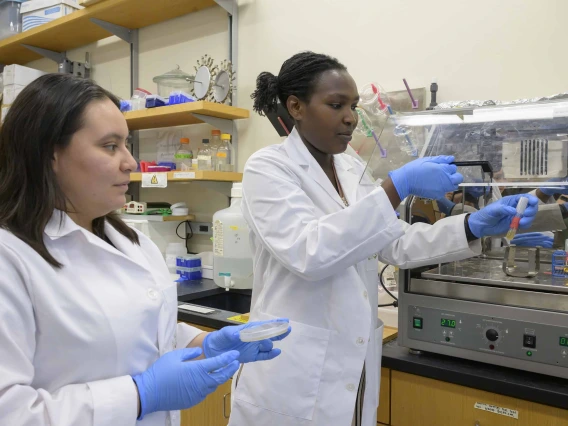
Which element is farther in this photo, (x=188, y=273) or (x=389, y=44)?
(x=188, y=273)

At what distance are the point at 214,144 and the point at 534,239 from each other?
1.67 m

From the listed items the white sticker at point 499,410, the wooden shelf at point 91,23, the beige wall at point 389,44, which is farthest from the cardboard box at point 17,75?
the white sticker at point 499,410

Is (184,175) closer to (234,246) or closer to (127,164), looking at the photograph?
(234,246)

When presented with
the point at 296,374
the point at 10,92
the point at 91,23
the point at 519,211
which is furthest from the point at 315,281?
the point at 10,92

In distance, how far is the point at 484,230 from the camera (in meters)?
1.18

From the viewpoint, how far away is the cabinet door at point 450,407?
1052 millimetres

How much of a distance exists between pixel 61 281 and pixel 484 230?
96cm

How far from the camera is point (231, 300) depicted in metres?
2.24

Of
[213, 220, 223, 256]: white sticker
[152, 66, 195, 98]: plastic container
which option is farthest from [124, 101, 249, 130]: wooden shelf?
[213, 220, 223, 256]: white sticker

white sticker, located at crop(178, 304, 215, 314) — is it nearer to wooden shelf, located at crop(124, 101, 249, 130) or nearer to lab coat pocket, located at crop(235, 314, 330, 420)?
lab coat pocket, located at crop(235, 314, 330, 420)

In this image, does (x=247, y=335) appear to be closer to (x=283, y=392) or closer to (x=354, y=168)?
(x=283, y=392)

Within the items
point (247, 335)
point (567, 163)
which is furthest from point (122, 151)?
A: point (567, 163)

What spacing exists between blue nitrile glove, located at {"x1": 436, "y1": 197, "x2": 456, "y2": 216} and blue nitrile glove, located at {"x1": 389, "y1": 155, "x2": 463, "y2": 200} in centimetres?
17

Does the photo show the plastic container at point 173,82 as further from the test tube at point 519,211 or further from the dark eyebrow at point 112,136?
the test tube at point 519,211
